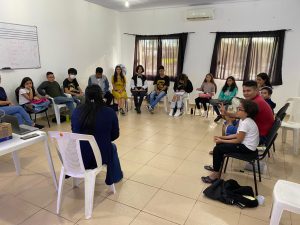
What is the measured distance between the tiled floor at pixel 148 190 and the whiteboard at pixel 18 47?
178 cm

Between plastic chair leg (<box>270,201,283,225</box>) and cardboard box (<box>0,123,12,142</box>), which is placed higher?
cardboard box (<box>0,123,12,142</box>)

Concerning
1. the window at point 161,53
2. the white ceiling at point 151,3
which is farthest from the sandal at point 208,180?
the white ceiling at point 151,3

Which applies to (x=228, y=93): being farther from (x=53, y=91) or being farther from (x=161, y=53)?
(x=53, y=91)

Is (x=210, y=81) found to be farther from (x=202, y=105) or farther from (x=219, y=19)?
(x=219, y=19)

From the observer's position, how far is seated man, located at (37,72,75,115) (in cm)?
443

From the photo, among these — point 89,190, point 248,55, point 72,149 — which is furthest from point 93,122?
point 248,55

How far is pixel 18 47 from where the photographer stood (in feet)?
13.6

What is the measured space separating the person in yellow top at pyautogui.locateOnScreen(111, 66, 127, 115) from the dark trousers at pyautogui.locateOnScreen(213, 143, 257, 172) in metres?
3.41

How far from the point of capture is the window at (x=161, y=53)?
6051mm

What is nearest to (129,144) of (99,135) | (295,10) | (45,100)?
(99,135)

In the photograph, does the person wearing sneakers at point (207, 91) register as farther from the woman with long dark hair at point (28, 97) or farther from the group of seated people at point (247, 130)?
the woman with long dark hair at point (28, 97)

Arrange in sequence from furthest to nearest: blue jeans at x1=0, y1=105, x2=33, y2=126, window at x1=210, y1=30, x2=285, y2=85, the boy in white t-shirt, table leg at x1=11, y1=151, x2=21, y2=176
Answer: window at x1=210, y1=30, x2=285, y2=85 → blue jeans at x1=0, y1=105, x2=33, y2=126 → table leg at x1=11, y1=151, x2=21, y2=176 → the boy in white t-shirt

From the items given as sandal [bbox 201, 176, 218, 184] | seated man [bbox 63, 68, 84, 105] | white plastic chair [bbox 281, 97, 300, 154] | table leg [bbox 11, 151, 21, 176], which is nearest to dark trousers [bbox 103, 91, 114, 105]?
seated man [bbox 63, 68, 84, 105]

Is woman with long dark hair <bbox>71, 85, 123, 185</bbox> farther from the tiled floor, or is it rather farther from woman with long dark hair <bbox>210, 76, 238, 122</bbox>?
woman with long dark hair <bbox>210, 76, 238, 122</bbox>
